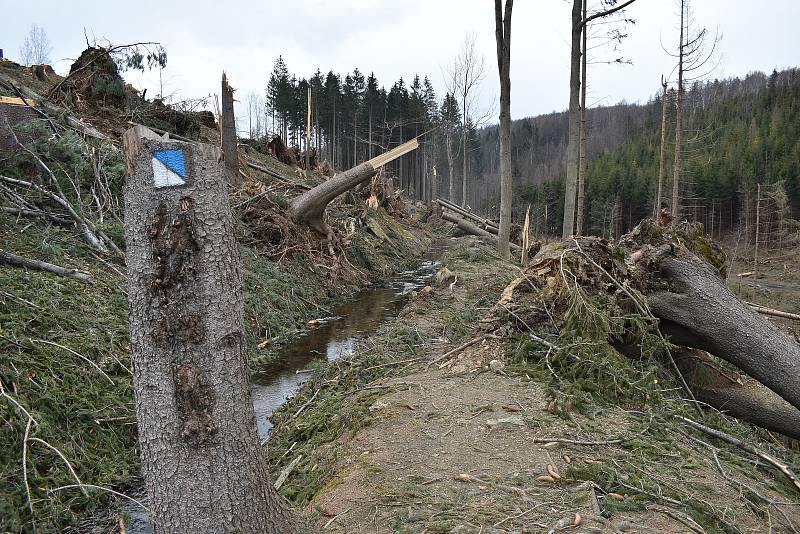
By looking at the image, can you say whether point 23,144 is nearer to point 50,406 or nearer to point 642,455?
point 50,406

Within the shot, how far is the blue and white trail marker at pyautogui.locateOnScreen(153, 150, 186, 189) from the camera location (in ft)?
6.11

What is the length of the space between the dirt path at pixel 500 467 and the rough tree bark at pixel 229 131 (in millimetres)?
7873

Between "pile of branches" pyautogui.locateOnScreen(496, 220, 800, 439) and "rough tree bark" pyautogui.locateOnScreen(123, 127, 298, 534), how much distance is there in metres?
Result: 2.86

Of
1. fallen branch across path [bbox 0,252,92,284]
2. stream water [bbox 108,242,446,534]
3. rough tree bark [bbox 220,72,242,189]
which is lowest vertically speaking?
stream water [bbox 108,242,446,534]

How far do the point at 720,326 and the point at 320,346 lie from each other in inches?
191

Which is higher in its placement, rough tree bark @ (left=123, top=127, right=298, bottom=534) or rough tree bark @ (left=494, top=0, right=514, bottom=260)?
rough tree bark @ (left=494, top=0, right=514, bottom=260)

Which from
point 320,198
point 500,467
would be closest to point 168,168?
point 500,467

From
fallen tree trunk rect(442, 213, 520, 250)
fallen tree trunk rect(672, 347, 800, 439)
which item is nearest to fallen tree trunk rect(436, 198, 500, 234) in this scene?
fallen tree trunk rect(442, 213, 520, 250)

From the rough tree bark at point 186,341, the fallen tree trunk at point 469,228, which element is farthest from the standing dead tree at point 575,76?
the rough tree bark at point 186,341

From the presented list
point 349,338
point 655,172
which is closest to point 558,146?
point 655,172

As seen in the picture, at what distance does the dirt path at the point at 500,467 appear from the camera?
Answer: 2.48 meters

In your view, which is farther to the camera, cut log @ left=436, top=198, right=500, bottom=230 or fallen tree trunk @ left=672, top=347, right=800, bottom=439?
cut log @ left=436, top=198, right=500, bottom=230

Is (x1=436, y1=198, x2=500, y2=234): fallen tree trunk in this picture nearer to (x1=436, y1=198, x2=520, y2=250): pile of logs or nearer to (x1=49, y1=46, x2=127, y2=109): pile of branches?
(x1=436, y1=198, x2=520, y2=250): pile of logs

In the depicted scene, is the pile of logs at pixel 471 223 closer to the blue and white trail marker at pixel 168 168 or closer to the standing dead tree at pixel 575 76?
the standing dead tree at pixel 575 76
